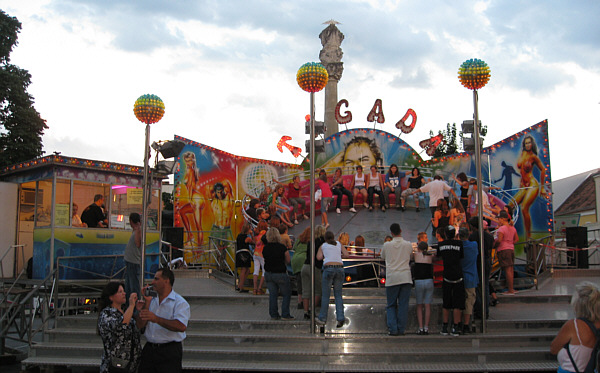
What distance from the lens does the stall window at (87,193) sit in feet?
43.6

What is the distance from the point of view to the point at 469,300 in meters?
9.09

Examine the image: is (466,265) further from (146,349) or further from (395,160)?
(395,160)

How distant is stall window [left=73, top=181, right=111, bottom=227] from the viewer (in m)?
13.3

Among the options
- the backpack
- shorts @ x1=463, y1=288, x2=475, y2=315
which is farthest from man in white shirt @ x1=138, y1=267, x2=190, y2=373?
shorts @ x1=463, y1=288, x2=475, y2=315

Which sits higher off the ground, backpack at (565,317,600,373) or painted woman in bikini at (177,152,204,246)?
painted woman in bikini at (177,152,204,246)

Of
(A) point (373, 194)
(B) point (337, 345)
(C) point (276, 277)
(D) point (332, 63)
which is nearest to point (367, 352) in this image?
(B) point (337, 345)

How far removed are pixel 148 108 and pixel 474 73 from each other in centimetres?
566

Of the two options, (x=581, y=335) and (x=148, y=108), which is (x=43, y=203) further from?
(x=581, y=335)

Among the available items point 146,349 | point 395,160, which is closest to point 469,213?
point 395,160

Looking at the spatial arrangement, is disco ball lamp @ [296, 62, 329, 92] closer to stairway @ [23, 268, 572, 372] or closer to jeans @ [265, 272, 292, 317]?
jeans @ [265, 272, 292, 317]

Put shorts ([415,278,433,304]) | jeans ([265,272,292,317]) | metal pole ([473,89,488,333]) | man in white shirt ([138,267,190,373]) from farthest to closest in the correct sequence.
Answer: jeans ([265,272,292,317])
shorts ([415,278,433,304])
metal pole ([473,89,488,333])
man in white shirt ([138,267,190,373])

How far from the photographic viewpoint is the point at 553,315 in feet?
32.7

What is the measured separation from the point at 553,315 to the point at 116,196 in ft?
33.6

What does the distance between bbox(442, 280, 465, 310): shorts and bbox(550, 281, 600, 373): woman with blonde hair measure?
155 inches
